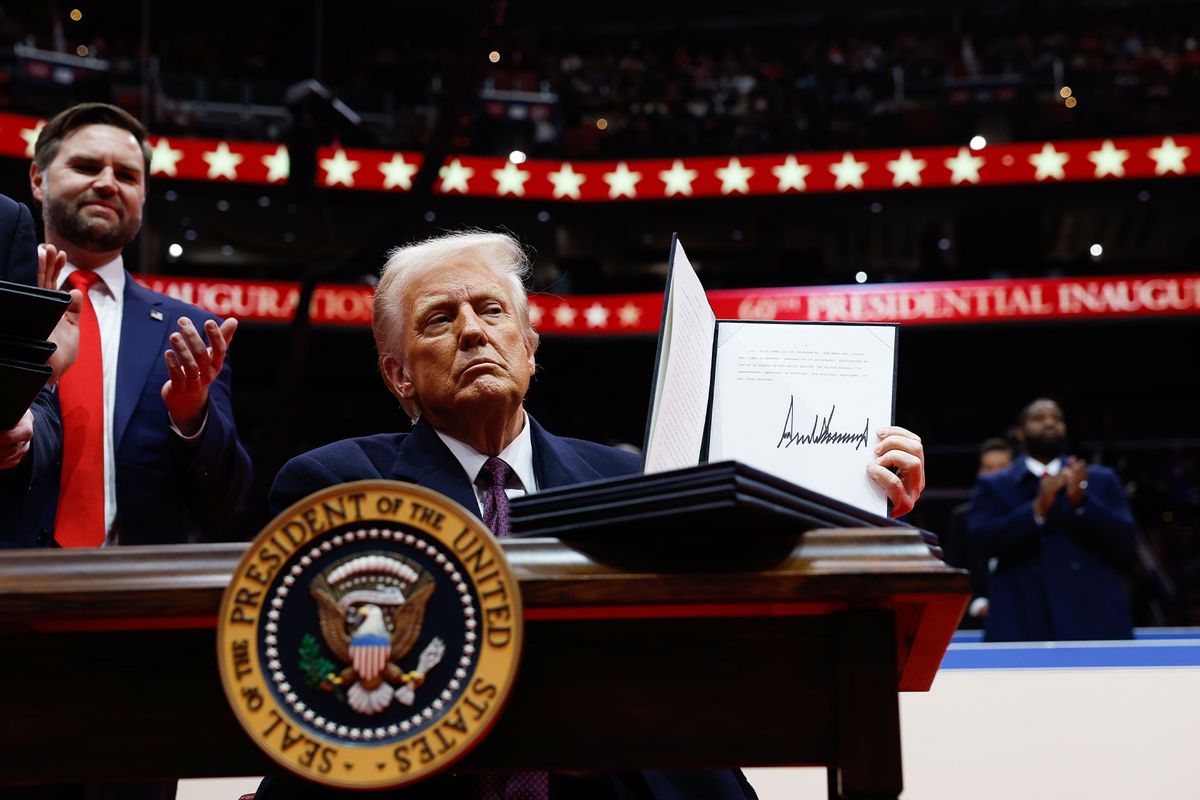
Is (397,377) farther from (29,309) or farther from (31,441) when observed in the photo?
(29,309)

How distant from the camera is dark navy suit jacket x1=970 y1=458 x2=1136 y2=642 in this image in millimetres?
3455

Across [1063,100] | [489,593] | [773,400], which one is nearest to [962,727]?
[773,400]

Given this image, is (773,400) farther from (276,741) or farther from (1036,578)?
(1036,578)

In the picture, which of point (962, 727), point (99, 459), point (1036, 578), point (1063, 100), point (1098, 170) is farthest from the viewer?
point (1063, 100)

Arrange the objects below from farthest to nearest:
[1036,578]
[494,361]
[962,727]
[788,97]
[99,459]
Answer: [788,97], [1036,578], [962,727], [99,459], [494,361]

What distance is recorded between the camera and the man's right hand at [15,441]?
1140 millimetres

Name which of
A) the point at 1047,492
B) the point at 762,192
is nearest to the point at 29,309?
the point at 1047,492

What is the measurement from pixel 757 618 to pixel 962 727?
122cm

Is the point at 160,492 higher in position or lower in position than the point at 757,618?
higher

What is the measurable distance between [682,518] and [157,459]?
119 centimetres

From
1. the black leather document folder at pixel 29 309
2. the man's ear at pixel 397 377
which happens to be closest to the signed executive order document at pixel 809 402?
the man's ear at pixel 397 377

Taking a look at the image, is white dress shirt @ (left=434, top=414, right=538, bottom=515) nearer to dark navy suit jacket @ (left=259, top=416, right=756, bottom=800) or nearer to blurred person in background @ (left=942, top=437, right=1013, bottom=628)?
dark navy suit jacket @ (left=259, top=416, right=756, bottom=800)

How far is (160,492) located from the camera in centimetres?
168

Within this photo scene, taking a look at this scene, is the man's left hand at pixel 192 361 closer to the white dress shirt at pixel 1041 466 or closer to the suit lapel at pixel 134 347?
the suit lapel at pixel 134 347
